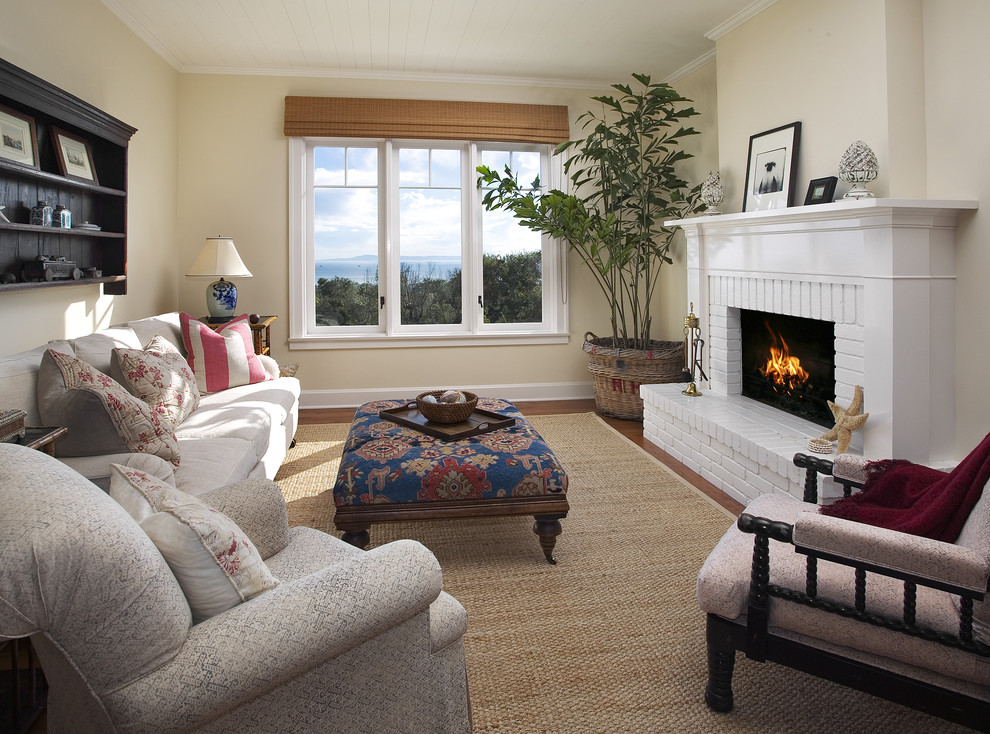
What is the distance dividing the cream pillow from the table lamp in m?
3.66

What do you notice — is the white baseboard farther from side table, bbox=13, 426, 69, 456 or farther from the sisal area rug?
side table, bbox=13, 426, 69, 456

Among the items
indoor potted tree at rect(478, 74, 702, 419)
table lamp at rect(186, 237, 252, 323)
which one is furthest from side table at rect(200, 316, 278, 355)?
indoor potted tree at rect(478, 74, 702, 419)

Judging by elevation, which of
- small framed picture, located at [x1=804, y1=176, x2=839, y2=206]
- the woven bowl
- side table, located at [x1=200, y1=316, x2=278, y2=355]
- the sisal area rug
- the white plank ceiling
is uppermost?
the white plank ceiling

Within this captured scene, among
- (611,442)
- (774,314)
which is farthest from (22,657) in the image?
(774,314)

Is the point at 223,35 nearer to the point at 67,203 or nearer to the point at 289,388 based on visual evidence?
the point at 67,203

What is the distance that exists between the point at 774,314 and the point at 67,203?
372 centimetres

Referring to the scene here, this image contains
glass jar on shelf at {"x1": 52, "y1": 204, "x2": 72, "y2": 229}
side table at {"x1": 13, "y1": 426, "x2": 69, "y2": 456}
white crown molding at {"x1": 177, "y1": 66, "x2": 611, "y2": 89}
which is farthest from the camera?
white crown molding at {"x1": 177, "y1": 66, "x2": 611, "y2": 89}

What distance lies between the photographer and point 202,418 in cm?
317

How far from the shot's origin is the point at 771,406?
3951 millimetres

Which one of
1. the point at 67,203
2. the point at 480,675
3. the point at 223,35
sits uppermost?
the point at 223,35

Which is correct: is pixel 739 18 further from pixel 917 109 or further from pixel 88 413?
pixel 88 413

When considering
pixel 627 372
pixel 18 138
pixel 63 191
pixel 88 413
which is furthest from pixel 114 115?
pixel 627 372

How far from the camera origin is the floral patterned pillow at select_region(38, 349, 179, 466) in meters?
2.29

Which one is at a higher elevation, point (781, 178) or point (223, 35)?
point (223, 35)
